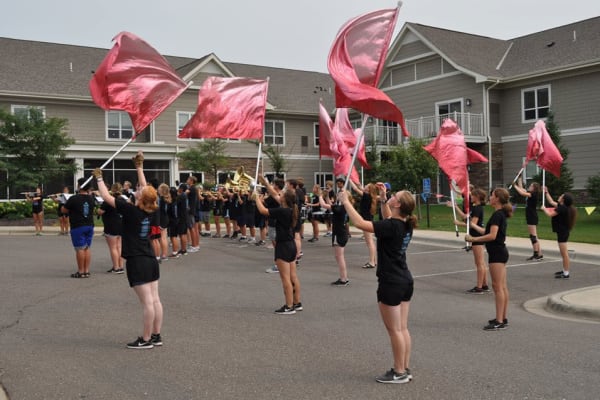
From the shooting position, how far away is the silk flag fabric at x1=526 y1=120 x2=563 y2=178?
15875 millimetres

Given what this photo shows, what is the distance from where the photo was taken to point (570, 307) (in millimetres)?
8648

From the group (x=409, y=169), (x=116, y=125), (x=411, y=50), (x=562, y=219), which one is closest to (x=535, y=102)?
(x=411, y=50)

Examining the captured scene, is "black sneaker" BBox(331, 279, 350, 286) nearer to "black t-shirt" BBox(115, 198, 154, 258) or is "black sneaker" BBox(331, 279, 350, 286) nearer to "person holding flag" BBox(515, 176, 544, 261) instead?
"black t-shirt" BBox(115, 198, 154, 258)

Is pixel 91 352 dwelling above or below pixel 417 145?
below

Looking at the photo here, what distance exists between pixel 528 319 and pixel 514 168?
934 inches

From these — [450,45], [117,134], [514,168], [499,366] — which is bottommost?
[499,366]

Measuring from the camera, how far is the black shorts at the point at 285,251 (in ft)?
29.0

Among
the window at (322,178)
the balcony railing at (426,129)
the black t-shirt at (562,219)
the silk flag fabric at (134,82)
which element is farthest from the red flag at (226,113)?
the window at (322,178)

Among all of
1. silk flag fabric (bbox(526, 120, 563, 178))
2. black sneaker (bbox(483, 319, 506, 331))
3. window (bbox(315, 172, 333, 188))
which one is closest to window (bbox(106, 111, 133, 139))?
window (bbox(315, 172, 333, 188))

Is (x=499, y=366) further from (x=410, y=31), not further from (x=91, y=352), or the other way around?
(x=410, y=31)

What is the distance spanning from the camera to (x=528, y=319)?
838 centimetres

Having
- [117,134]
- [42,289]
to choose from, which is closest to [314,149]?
[117,134]

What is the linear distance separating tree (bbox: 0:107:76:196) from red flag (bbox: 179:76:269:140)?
1546 centimetres

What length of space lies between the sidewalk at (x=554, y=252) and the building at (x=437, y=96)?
9223mm
